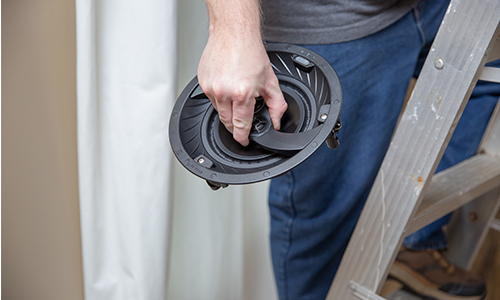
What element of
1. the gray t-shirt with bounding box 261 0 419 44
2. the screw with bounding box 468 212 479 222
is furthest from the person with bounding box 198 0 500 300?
the screw with bounding box 468 212 479 222

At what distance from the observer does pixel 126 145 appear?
66cm

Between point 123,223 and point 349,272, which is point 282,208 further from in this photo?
point 123,223

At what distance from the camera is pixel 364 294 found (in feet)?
2.13

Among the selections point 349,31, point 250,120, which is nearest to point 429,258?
point 349,31

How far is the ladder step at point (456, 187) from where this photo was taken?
25.1 inches

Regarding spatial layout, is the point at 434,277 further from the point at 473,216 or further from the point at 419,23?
the point at 419,23

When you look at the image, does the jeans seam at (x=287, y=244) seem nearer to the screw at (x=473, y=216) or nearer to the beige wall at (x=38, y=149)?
the beige wall at (x=38, y=149)

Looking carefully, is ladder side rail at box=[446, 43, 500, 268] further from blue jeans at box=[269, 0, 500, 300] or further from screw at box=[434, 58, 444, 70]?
screw at box=[434, 58, 444, 70]

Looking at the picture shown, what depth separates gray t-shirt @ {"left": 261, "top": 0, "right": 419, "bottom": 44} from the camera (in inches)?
26.5

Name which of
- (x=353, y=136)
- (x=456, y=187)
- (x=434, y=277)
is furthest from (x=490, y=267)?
(x=353, y=136)

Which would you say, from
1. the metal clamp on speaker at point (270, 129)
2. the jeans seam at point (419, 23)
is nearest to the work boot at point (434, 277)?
the jeans seam at point (419, 23)

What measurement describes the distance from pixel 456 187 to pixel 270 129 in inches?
16.1

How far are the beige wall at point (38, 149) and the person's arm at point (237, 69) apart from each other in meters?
0.26

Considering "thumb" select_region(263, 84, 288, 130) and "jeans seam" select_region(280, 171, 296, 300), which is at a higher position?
"thumb" select_region(263, 84, 288, 130)
